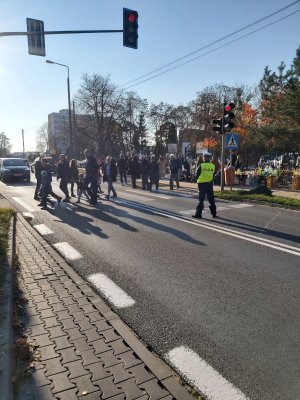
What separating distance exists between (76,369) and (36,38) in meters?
10.9

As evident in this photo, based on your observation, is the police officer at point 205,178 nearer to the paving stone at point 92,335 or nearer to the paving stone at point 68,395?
the paving stone at point 92,335

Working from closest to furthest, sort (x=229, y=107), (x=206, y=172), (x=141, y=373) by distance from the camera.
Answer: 1. (x=141, y=373)
2. (x=206, y=172)
3. (x=229, y=107)

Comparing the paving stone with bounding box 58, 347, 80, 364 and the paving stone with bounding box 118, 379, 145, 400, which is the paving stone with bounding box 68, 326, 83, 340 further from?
the paving stone with bounding box 118, 379, 145, 400

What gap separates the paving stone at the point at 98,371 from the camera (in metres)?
2.98

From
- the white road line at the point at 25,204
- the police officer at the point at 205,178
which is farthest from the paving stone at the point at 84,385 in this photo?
the white road line at the point at 25,204

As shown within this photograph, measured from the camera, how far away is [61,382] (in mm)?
2900

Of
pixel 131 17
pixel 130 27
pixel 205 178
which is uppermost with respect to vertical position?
pixel 131 17

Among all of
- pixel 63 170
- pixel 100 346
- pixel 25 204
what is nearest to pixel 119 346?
pixel 100 346

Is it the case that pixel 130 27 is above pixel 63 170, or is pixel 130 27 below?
above

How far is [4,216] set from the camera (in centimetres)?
927

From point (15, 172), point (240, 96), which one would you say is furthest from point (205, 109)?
point (15, 172)

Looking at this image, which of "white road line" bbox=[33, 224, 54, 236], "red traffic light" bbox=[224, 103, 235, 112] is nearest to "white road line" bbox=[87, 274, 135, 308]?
"white road line" bbox=[33, 224, 54, 236]

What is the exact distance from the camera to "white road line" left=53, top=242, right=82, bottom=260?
261 inches

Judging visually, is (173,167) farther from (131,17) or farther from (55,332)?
(55,332)
